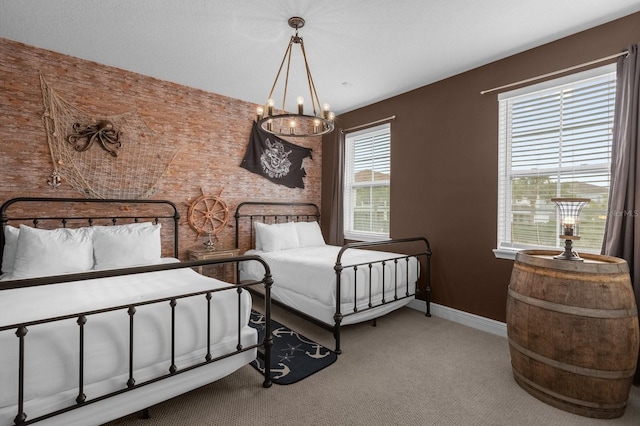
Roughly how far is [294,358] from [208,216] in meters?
2.07

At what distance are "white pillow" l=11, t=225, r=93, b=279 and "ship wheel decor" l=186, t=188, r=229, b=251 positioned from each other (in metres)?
1.20

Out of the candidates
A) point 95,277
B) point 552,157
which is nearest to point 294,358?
point 95,277

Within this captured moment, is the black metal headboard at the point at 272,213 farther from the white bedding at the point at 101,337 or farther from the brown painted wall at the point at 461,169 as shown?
the white bedding at the point at 101,337

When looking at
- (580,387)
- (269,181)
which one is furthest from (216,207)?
(580,387)

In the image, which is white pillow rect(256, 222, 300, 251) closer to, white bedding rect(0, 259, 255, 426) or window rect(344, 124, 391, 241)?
window rect(344, 124, 391, 241)

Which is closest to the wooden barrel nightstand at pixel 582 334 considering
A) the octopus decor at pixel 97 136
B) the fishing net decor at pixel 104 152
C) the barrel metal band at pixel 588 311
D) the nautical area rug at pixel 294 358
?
the barrel metal band at pixel 588 311

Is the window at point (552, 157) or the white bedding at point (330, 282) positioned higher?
the window at point (552, 157)

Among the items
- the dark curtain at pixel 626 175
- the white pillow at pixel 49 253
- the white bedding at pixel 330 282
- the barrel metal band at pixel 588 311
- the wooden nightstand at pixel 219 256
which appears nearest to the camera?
the barrel metal band at pixel 588 311

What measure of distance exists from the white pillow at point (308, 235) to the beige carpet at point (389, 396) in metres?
1.67

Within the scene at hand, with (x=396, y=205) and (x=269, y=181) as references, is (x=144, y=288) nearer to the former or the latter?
(x=269, y=181)

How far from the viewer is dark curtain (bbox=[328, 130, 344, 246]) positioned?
453 cm

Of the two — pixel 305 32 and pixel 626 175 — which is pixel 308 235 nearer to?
pixel 305 32

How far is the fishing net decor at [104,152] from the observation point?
291 centimetres

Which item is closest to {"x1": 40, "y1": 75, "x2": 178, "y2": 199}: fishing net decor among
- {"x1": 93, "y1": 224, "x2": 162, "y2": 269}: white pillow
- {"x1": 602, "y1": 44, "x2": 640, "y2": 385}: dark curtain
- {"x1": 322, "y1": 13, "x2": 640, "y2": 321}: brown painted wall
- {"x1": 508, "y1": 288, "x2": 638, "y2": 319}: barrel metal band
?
{"x1": 93, "y1": 224, "x2": 162, "y2": 269}: white pillow
